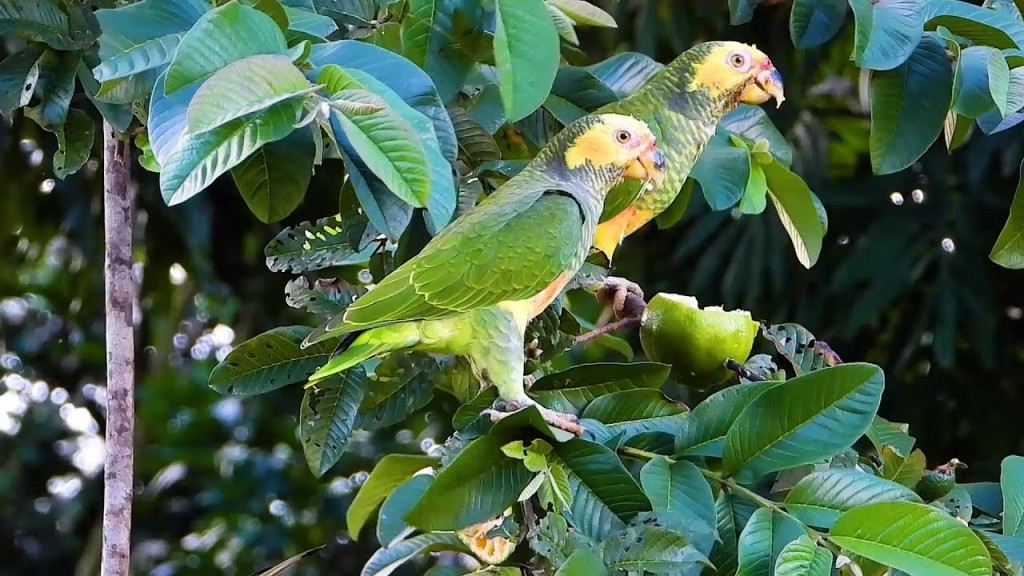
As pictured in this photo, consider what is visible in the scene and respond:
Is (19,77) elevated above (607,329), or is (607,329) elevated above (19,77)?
(19,77)

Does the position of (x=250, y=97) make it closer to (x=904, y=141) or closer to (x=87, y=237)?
(x=904, y=141)

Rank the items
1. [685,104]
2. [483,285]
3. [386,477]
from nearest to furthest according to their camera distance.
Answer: [483,285], [386,477], [685,104]

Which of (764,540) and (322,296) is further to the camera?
(322,296)

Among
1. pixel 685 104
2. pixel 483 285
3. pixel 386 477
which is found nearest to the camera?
pixel 483 285

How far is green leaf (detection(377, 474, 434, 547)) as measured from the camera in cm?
86

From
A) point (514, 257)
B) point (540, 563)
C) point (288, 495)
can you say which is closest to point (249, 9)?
point (514, 257)

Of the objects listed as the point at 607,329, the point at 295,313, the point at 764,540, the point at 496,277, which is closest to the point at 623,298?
the point at 607,329

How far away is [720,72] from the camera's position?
1325mm

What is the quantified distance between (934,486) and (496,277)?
40 cm

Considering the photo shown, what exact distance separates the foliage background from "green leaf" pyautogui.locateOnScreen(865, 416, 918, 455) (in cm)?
111

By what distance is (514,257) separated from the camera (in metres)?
0.93

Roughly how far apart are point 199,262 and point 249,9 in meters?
1.51

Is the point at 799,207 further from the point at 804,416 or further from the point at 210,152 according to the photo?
the point at 210,152

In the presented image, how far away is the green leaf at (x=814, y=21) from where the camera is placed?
1.00 meters
